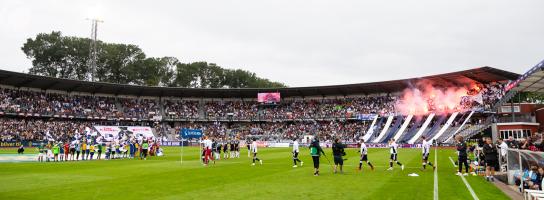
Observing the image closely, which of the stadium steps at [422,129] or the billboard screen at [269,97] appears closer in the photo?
the stadium steps at [422,129]

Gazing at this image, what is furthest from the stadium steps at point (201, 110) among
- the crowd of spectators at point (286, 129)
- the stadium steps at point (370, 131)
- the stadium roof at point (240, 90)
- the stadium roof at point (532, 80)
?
the stadium roof at point (532, 80)

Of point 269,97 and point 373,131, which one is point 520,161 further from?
point 269,97

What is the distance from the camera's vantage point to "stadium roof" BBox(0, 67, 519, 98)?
63938mm

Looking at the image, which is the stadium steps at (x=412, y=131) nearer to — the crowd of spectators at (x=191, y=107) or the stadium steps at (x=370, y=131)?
the crowd of spectators at (x=191, y=107)

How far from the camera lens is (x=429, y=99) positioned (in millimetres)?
71688

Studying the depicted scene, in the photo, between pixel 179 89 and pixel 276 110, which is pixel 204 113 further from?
pixel 276 110

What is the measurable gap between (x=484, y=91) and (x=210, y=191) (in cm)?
6232

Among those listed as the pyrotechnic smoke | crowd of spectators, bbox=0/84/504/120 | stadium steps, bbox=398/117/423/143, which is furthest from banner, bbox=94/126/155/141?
the pyrotechnic smoke

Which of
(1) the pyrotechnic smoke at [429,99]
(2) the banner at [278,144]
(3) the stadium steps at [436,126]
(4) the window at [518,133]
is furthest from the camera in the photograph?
(2) the banner at [278,144]

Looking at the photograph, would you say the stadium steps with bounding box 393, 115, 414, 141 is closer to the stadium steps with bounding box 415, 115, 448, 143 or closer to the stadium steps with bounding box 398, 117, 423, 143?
the stadium steps with bounding box 398, 117, 423, 143

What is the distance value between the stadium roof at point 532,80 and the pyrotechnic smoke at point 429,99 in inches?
1687

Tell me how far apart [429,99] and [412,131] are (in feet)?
27.1

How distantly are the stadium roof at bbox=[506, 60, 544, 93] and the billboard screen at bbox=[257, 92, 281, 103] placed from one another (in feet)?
203

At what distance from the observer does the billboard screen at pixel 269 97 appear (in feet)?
281
